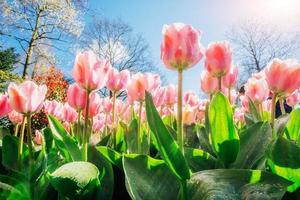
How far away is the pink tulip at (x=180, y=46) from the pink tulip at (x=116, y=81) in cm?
45

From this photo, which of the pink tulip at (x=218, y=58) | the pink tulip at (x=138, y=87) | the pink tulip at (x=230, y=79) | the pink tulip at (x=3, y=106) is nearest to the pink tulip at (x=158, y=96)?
the pink tulip at (x=138, y=87)

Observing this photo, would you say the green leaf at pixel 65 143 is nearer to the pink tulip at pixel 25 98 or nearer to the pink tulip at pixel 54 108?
the pink tulip at pixel 25 98

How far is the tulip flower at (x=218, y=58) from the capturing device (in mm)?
819

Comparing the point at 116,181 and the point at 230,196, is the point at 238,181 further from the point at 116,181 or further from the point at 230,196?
the point at 116,181

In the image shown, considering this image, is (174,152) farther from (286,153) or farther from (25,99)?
(25,99)

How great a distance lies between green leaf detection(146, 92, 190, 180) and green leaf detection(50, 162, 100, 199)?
13cm

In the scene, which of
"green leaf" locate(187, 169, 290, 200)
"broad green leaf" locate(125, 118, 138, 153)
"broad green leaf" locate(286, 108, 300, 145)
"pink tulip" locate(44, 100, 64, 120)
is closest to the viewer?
"green leaf" locate(187, 169, 290, 200)

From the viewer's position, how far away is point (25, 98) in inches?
31.3

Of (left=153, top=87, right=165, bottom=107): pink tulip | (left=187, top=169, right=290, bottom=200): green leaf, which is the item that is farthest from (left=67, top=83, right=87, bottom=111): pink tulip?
(left=187, top=169, right=290, bottom=200): green leaf

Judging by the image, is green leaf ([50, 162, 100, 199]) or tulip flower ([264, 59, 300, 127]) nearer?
green leaf ([50, 162, 100, 199])

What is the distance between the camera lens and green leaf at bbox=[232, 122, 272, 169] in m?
0.61

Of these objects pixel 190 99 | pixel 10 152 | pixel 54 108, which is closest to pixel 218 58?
pixel 10 152

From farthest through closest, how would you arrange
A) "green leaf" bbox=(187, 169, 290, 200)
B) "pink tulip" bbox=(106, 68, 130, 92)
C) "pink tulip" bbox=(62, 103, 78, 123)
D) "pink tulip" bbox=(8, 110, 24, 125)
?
"pink tulip" bbox=(62, 103, 78, 123)
"pink tulip" bbox=(8, 110, 24, 125)
"pink tulip" bbox=(106, 68, 130, 92)
"green leaf" bbox=(187, 169, 290, 200)

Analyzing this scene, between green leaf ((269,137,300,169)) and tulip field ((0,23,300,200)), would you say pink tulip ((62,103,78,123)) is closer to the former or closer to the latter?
tulip field ((0,23,300,200))
